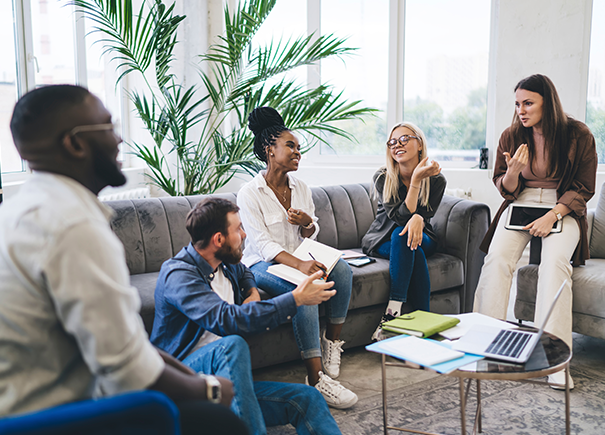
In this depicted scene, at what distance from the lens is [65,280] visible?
31.0 inches

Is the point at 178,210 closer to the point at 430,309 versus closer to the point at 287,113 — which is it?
the point at 287,113

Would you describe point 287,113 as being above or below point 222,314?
above

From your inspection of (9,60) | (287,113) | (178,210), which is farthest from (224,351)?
(9,60)

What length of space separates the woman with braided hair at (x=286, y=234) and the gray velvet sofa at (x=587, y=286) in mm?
998

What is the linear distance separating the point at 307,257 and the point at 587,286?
135 centimetres

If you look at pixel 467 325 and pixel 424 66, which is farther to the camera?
pixel 424 66

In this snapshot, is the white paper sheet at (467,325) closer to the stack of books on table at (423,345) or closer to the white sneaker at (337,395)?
the stack of books on table at (423,345)

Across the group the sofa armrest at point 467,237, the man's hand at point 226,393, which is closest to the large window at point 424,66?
the sofa armrest at point 467,237

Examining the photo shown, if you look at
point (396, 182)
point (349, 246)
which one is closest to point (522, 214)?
point (396, 182)

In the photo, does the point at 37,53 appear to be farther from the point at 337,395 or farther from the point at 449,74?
the point at 449,74

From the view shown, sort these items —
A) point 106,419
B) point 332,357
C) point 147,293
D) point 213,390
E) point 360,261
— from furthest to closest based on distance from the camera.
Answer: point 360,261
point 332,357
point 147,293
point 213,390
point 106,419

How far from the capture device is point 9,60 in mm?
3074

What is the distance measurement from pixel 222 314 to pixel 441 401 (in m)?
1.12

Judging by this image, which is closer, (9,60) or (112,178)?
(112,178)
